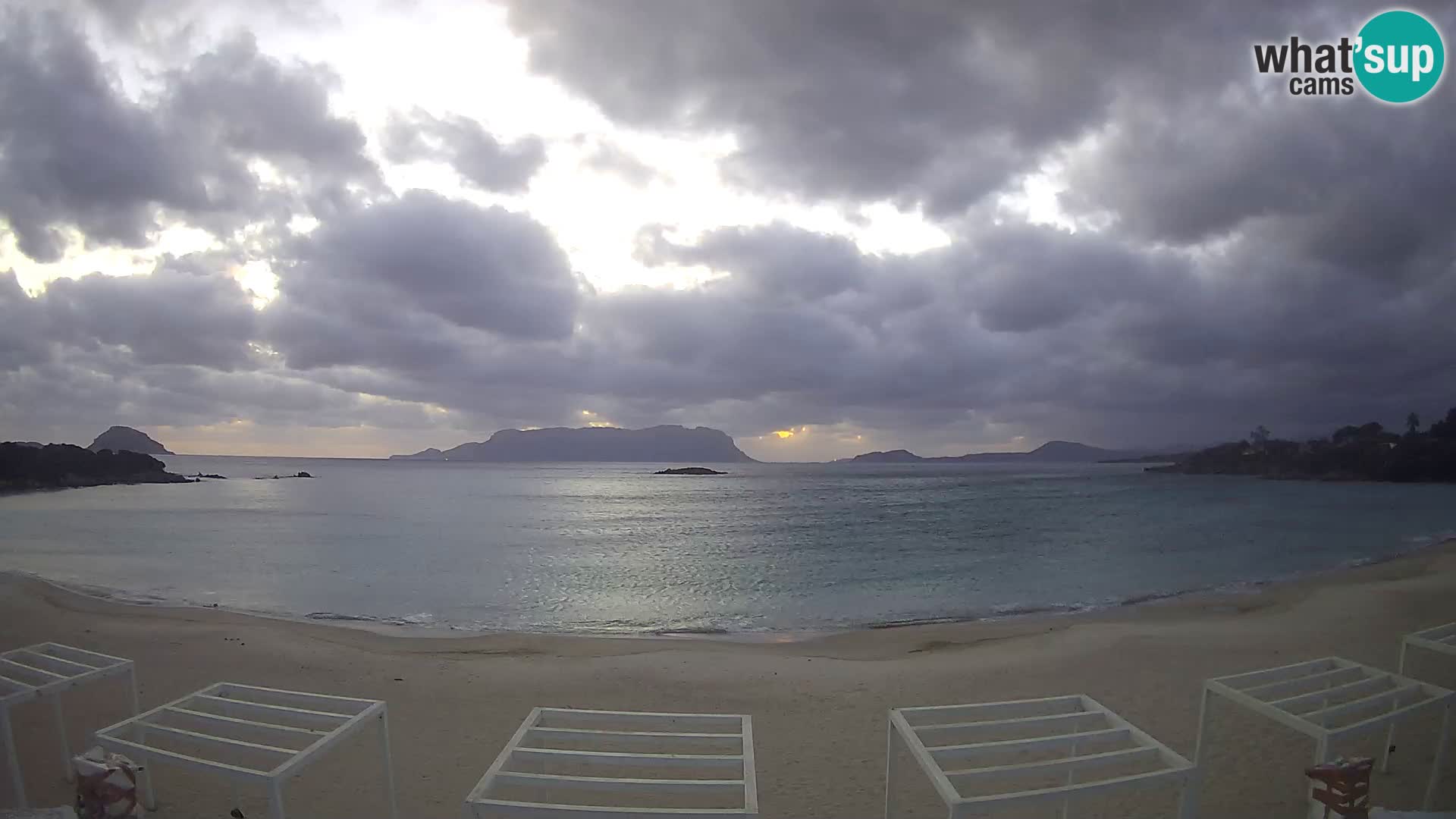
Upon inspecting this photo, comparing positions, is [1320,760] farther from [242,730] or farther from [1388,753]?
[242,730]

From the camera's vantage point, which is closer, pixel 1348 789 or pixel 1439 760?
pixel 1348 789

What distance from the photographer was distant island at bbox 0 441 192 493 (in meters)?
64.7

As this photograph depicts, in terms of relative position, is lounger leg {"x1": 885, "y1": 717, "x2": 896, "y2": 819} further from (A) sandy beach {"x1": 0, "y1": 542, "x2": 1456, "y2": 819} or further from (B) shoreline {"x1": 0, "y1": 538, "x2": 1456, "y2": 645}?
(B) shoreline {"x1": 0, "y1": 538, "x2": 1456, "y2": 645}

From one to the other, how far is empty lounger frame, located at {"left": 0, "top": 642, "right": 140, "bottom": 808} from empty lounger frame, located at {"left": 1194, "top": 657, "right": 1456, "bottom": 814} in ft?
25.6

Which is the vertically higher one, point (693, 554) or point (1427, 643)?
point (1427, 643)

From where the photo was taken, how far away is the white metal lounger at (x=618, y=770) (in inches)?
117

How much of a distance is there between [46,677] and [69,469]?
98.0 meters

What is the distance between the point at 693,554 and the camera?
89.3 feet

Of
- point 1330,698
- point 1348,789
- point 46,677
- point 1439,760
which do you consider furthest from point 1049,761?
point 46,677

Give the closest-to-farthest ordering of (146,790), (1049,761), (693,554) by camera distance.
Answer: (1049,761) → (146,790) → (693,554)

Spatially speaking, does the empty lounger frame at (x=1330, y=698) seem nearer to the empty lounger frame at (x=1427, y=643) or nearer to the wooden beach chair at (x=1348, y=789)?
the wooden beach chair at (x=1348, y=789)

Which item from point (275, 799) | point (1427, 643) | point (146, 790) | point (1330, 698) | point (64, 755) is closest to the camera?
point (275, 799)

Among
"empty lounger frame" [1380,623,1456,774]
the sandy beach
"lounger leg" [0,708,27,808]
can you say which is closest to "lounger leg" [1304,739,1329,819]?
the sandy beach

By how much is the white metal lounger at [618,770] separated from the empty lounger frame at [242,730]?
940mm
